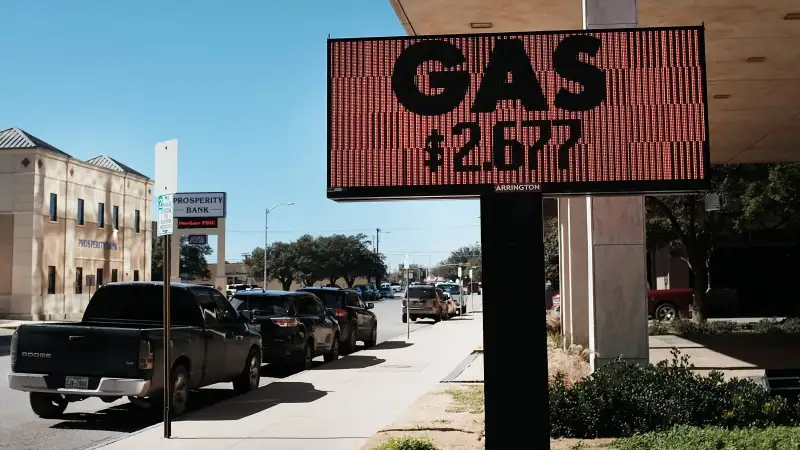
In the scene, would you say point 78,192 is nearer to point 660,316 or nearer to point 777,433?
point 660,316

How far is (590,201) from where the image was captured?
10820 millimetres

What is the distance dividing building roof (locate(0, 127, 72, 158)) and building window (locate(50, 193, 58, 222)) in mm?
2327

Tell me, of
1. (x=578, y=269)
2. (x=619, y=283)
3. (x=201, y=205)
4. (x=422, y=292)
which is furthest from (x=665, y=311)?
(x=619, y=283)

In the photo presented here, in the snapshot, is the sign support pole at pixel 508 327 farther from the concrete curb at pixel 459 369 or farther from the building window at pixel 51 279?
the building window at pixel 51 279

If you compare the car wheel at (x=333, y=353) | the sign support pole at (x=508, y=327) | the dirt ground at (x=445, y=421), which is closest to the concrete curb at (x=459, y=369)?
the dirt ground at (x=445, y=421)

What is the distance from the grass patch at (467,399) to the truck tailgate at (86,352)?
4042mm

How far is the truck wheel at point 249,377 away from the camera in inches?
557

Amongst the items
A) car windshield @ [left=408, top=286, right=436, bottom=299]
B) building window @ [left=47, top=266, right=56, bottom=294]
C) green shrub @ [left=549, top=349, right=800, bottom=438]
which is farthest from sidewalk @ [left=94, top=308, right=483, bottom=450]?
building window @ [left=47, top=266, right=56, bottom=294]

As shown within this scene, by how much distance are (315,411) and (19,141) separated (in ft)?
125

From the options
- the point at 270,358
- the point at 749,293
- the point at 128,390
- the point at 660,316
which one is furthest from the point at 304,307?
the point at 749,293

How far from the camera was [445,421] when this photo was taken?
9.76 metres

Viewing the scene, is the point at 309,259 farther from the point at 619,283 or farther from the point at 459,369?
the point at 619,283

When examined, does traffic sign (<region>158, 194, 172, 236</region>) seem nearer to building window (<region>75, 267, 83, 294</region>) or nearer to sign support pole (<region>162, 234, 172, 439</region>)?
sign support pole (<region>162, 234, 172, 439</region>)

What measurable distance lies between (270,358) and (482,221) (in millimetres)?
11020
